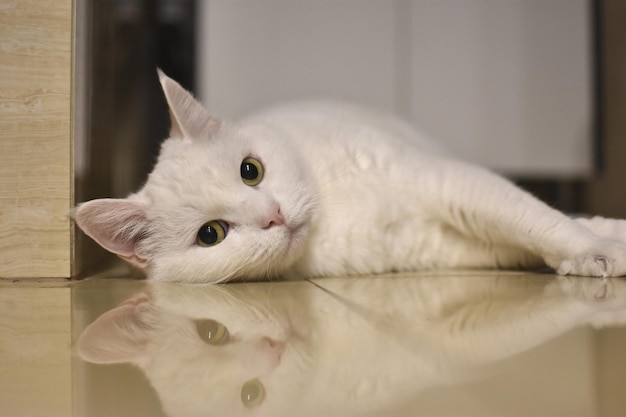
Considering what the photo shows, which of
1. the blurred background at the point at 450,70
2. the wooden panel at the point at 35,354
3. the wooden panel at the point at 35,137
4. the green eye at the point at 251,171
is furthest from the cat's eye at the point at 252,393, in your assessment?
the blurred background at the point at 450,70

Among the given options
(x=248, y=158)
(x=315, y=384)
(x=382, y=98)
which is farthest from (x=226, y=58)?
(x=315, y=384)

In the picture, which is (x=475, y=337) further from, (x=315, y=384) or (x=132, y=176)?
(x=132, y=176)

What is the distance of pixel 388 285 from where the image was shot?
1.70m

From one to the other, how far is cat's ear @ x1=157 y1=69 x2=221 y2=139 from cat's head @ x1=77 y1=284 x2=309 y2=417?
0.59m

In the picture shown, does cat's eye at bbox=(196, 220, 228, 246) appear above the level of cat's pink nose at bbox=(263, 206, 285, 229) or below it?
below

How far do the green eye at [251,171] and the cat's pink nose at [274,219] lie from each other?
0.16m

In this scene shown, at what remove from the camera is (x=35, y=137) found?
6.15 ft

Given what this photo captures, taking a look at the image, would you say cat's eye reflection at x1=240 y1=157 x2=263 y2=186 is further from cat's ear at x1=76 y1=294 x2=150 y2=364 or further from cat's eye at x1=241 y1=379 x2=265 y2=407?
cat's eye at x1=241 y1=379 x2=265 y2=407

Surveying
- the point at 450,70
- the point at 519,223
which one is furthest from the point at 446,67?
the point at 519,223

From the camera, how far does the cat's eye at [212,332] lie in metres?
1.09

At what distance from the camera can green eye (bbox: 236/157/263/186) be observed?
5.88 feet

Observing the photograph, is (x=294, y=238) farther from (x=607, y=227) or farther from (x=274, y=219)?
(x=607, y=227)

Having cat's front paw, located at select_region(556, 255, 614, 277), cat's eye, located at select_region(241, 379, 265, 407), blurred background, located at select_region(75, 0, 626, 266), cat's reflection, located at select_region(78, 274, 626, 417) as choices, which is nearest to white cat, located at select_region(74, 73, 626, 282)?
cat's front paw, located at select_region(556, 255, 614, 277)

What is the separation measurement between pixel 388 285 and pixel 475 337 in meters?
0.64
